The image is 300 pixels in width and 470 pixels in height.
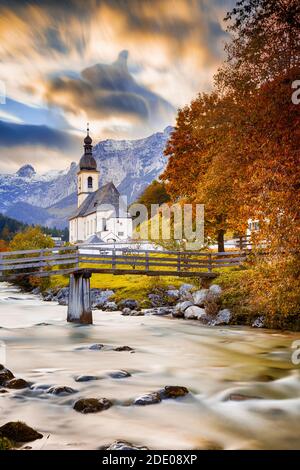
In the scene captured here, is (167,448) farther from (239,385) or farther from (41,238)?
(41,238)

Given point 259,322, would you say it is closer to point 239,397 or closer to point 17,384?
point 239,397

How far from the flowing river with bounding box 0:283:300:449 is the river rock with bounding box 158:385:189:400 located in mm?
173

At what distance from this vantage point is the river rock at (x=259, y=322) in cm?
2134

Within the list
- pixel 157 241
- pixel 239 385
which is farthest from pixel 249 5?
pixel 157 241

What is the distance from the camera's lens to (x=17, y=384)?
37.1ft

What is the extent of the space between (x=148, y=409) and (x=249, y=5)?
12.2 m

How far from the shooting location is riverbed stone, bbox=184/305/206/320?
24522mm

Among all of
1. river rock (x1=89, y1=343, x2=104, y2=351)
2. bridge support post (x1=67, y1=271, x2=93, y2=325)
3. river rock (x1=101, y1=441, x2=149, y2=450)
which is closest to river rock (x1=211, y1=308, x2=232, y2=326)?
bridge support post (x1=67, y1=271, x2=93, y2=325)

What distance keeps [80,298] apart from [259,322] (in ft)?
29.7

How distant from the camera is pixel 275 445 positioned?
8.18 meters

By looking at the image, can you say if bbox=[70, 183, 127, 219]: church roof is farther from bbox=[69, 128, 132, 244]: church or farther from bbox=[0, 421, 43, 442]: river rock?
bbox=[0, 421, 43, 442]: river rock

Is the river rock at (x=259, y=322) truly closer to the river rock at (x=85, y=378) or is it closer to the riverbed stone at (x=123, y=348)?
the riverbed stone at (x=123, y=348)

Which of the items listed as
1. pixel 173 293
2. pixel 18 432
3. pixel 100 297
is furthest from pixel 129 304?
pixel 18 432

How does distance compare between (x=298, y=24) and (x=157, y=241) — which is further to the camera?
(x=157, y=241)
